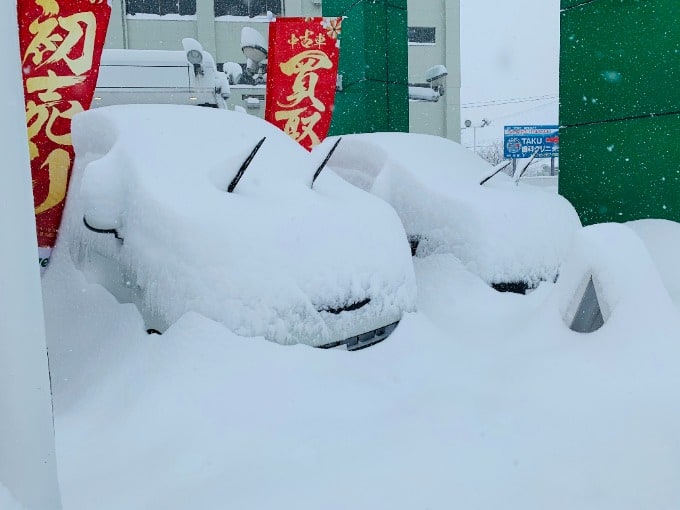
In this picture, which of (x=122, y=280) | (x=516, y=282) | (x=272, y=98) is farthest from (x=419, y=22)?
(x=122, y=280)

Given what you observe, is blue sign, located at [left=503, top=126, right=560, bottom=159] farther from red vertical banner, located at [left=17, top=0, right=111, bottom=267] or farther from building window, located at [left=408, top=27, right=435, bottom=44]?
red vertical banner, located at [left=17, top=0, right=111, bottom=267]

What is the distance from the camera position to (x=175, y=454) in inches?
91.4

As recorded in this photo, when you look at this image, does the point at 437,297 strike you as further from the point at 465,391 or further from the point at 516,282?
the point at 465,391

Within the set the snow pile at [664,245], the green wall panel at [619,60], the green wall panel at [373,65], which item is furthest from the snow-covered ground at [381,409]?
the green wall panel at [373,65]

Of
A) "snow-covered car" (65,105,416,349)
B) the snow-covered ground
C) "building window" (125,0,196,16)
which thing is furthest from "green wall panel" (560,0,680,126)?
"building window" (125,0,196,16)

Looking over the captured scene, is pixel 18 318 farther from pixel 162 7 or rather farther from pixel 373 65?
pixel 162 7

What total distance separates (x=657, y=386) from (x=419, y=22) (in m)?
23.5

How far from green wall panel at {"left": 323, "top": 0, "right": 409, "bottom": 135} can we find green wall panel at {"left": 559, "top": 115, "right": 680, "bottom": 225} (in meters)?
3.67

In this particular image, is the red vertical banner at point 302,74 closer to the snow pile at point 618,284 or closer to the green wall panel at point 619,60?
the green wall panel at point 619,60

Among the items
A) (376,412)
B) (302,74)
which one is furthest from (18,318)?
(302,74)

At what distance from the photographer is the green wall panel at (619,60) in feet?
19.7

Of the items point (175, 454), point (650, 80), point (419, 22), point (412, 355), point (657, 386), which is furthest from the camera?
point (419, 22)

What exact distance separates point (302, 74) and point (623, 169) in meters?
4.52

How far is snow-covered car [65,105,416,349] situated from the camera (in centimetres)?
281
